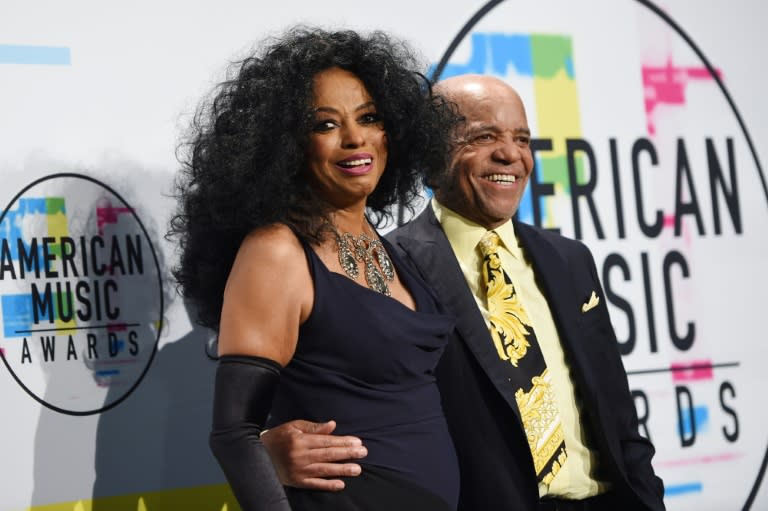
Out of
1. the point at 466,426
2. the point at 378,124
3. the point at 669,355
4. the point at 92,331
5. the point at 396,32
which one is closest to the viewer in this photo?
the point at 378,124

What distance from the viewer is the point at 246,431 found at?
1793mm

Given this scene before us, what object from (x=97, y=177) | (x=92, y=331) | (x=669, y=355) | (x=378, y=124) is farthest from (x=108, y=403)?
(x=669, y=355)

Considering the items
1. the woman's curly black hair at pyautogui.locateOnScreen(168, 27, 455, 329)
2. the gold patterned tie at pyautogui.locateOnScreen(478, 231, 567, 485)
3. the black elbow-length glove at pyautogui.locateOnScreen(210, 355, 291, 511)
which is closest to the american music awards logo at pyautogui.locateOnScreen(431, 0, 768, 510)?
the gold patterned tie at pyautogui.locateOnScreen(478, 231, 567, 485)

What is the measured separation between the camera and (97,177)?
2.55m

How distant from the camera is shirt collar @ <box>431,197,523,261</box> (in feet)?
8.29

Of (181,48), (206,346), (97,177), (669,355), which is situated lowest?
(669,355)

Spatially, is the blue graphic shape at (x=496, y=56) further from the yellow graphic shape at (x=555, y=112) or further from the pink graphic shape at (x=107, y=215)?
the pink graphic shape at (x=107, y=215)

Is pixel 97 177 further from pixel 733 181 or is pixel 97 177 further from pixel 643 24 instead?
pixel 733 181

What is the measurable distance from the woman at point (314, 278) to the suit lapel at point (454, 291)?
238 millimetres

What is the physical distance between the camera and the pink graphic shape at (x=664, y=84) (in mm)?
3465

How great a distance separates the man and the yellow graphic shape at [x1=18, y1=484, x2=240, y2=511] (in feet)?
2.18

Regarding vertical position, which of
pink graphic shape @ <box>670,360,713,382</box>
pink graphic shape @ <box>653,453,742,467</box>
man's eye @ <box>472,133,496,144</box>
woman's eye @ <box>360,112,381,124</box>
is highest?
woman's eye @ <box>360,112,381,124</box>

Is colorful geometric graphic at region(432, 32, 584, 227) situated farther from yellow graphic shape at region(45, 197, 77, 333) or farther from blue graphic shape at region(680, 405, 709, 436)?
yellow graphic shape at region(45, 197, 77, 333)

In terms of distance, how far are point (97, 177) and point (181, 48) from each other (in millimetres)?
384
